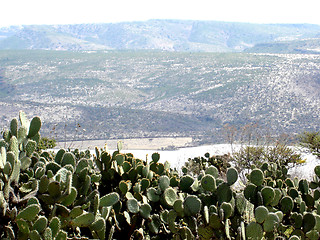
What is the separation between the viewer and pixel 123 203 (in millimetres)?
3051

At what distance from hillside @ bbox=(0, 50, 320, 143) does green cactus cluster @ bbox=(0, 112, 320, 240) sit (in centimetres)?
2650

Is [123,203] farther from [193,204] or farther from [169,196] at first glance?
[193,204]

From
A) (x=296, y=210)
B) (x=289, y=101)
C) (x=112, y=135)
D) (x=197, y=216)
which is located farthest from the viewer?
(x=289, y=101)

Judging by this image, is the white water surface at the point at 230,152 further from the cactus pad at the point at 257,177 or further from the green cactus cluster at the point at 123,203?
the cactus pad at the point at 257,177

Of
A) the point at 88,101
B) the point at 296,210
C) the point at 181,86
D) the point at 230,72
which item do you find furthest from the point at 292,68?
the point at 296,210

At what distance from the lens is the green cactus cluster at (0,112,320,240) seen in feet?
7.18

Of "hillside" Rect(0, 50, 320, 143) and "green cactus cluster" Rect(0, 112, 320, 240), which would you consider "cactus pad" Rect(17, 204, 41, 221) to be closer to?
"green cactus cluster" Rect(0, 112, 320, 240)

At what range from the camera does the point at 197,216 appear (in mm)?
2688

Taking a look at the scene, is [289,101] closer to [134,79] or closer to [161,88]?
[161,88]

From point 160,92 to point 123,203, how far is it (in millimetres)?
64823

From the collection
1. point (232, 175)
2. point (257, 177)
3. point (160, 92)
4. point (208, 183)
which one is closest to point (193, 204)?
point (208, 183)

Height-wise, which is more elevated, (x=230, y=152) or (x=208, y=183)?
(x=208, y=183)

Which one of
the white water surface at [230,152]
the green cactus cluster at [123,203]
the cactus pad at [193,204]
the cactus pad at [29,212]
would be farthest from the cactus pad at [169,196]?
the white water surface at [230,152]

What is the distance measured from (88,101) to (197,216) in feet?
196
